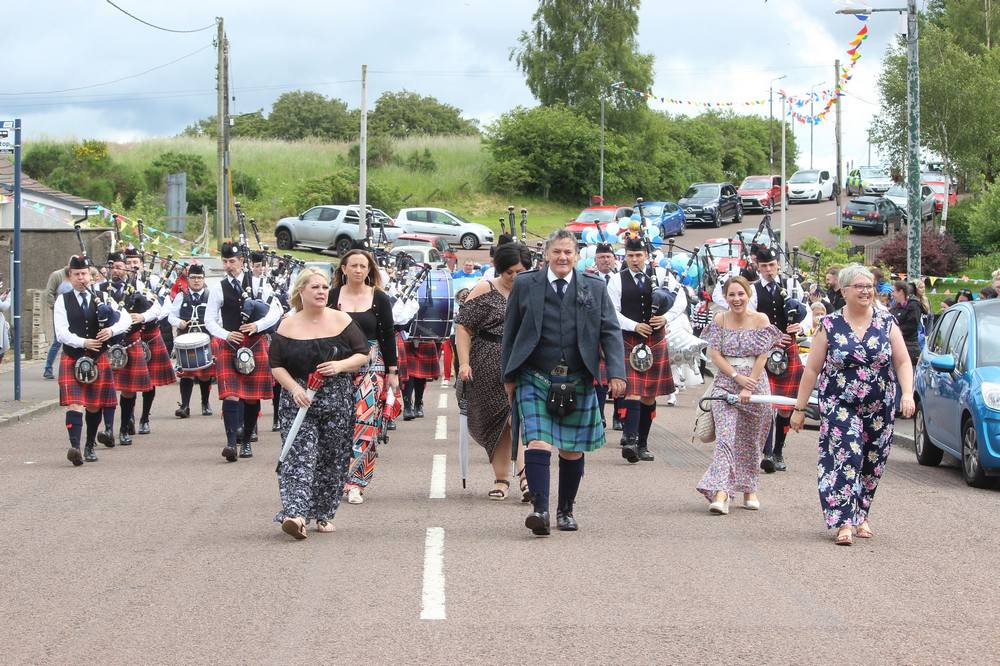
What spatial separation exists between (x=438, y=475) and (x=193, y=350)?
4.11 m

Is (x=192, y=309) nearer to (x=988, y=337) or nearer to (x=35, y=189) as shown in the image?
(x=988, y=337)

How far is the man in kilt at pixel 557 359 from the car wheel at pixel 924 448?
5.91m

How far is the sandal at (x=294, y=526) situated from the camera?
8133mm

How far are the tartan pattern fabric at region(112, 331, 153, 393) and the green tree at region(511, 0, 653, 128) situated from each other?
190 ft

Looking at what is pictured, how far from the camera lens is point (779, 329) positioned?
12.4 metres

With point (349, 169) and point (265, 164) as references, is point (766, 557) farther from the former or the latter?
point (265, 164)

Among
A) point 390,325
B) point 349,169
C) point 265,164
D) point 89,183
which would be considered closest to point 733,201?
point 349,169

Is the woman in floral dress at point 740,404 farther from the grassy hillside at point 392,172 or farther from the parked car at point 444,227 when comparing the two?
the grassy hillside at point 392,172

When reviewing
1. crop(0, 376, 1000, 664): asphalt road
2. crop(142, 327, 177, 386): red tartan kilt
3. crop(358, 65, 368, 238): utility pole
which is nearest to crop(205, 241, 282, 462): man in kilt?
crop(0, 376, 1000, 664): asphalt road

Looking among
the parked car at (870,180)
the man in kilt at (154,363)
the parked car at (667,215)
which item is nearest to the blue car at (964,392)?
the man in kilt at (154,363)

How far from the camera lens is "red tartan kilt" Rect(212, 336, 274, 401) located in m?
12.8

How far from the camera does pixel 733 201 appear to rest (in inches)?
2297

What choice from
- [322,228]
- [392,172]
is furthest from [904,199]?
[392,172]

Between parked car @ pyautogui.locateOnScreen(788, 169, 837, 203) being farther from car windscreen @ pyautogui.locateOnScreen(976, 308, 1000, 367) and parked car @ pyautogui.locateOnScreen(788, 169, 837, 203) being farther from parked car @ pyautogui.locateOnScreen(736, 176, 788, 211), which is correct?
car windscreen @ pyautogui.locateOnScreen(976, 308, 1000, 367)
